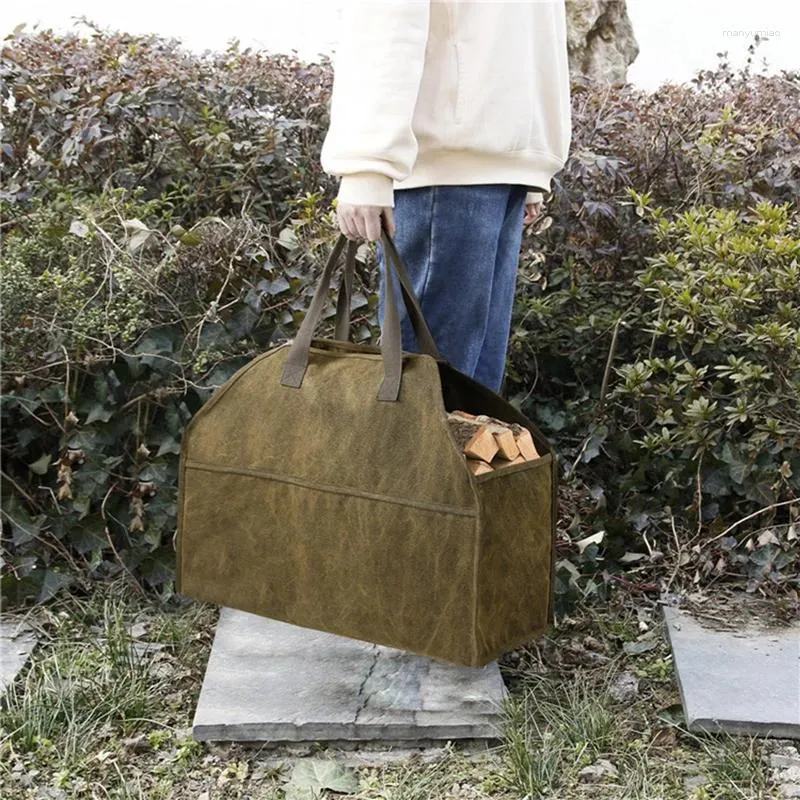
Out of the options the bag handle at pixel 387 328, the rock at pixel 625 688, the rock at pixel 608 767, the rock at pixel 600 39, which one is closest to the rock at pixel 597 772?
the rock at pixel 608 767

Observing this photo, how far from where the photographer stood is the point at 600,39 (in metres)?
6.30

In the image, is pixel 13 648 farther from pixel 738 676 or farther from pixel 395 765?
pixel 738 676

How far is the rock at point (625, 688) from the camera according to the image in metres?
2.64

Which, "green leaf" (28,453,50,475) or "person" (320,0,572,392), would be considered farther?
"green leaf" (28,453,50,475)

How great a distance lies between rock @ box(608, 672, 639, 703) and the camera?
264cm

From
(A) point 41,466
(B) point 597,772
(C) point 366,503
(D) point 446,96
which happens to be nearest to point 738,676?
(B) point 597,772

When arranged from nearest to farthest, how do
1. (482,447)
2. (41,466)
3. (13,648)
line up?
(482,447) → (13,648) → (41,466)

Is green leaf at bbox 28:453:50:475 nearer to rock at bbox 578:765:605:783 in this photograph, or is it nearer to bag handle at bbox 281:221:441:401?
bag handle at bbox 281:221:441:401

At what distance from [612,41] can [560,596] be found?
4.25m

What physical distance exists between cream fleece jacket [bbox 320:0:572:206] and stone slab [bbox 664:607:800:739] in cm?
118

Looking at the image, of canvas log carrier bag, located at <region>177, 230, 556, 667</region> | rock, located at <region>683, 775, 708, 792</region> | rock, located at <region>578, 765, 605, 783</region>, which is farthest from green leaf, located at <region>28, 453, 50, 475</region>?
rock, located at <region>683, 775, 708, 792</region>

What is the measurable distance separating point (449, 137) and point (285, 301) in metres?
1.14

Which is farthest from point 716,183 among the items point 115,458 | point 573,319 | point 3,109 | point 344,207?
point 3,109

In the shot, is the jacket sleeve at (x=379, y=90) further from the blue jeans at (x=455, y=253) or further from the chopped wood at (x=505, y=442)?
the chopped wood at (x=505, y=442)
